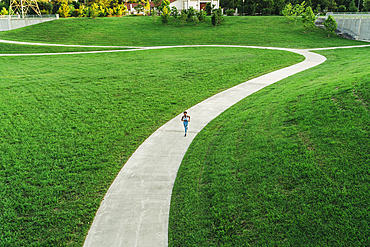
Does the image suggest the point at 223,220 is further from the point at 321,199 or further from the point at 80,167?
the point at 80,167

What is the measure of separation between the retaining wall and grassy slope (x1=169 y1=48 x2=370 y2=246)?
4492cm

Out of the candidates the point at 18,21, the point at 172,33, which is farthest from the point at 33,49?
the point at 172,33

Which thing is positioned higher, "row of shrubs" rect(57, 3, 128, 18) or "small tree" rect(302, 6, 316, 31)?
"row of shrubs" rect(57, 3, 128, 18)

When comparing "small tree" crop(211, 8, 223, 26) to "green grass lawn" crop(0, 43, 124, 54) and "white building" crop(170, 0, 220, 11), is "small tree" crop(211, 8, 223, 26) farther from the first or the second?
"green grass lawn" crop(0, 43, 124, 54)

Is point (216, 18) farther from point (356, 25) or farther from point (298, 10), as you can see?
point (356, 25)

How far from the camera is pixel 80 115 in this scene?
13039 mm

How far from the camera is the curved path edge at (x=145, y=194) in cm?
625

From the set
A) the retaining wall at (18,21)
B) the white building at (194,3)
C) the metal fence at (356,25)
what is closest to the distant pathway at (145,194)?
the metal fence at (356,25)

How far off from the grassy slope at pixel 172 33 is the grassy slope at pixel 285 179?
25.5 meters

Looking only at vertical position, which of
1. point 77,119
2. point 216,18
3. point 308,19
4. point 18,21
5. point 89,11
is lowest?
point 77,119

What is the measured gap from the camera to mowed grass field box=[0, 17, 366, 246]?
23.4 ft

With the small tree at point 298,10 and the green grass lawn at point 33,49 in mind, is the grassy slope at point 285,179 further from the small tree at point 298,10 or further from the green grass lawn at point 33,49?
the small tree at point 298,10

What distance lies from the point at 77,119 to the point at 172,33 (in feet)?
101

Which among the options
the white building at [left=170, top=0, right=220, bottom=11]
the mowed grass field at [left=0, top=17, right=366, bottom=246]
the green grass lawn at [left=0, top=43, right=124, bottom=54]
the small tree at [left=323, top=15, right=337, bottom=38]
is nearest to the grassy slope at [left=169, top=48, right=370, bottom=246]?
the mowed grass field at [left=0, top=17, right=366, bottom=246]
